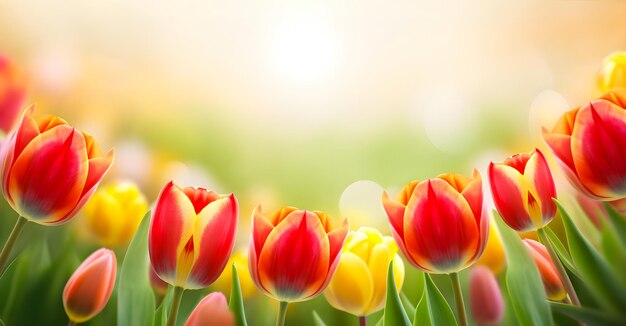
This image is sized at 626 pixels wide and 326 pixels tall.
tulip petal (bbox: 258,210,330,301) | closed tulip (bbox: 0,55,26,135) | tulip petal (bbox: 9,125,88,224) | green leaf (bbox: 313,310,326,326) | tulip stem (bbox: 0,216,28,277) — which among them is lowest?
green leaf (bbox: 313,310,326,326)

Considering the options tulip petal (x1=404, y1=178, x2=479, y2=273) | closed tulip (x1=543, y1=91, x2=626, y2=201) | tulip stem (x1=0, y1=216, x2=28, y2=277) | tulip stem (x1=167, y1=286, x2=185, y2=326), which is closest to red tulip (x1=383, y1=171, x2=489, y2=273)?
tulip petal (x1=404, y1=178, x2=479, y2=273)

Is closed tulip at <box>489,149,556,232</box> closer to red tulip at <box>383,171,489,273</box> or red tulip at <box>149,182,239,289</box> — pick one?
red tulip at <box>383,171,489,273</box>

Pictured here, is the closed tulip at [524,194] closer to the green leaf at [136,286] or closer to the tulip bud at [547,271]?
the tulip bud at [547,271]

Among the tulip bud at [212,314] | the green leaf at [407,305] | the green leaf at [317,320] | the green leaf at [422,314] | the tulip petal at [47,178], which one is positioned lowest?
the green leaf at [317,320]

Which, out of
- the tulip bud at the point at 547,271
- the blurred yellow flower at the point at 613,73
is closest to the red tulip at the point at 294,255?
the tulip bud at the point at 547,271

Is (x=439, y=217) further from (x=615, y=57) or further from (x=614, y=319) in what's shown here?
(x=615, y=57)

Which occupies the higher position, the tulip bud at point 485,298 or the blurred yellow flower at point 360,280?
the blurred yellow flower at point 360,280

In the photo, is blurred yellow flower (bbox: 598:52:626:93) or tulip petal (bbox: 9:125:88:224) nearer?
tulip petal (bbox: 9:125:88:224)
